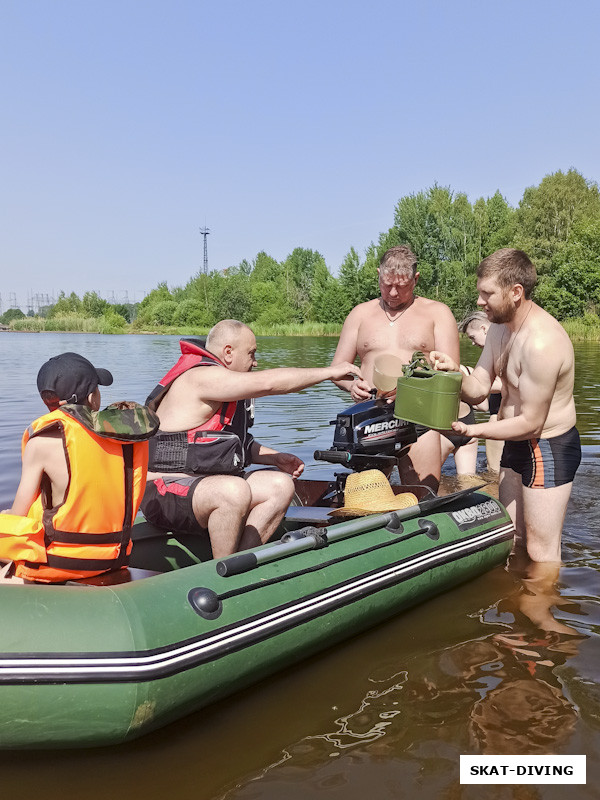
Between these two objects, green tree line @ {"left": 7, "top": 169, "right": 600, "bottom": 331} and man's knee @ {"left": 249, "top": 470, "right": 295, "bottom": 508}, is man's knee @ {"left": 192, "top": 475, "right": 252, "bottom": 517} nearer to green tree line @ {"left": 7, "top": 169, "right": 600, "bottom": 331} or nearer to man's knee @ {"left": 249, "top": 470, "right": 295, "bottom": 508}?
man's knee @ {"left": 249, "top": 470, "right": 295, "bottom": 508}

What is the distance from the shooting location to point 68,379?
9.53 feet

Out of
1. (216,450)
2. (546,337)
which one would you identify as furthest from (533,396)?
(216,450)

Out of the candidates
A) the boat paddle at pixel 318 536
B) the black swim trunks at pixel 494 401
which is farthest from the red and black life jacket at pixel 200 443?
the black swim trunks at pixel 494 401

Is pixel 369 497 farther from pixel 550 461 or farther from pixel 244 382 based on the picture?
pixel 244 382

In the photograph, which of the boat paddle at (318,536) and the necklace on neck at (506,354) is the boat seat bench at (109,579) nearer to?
the boat paddle at (318,536)

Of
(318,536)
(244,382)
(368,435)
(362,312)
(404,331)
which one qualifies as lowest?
(318,536)

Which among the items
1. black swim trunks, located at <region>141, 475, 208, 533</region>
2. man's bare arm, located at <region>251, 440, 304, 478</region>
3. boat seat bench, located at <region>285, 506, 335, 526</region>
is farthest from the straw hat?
black swim trunks, located at <region>141, 475, 208, 533</region>

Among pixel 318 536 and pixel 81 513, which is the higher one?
pixel 81 513

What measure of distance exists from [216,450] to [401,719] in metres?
1.44

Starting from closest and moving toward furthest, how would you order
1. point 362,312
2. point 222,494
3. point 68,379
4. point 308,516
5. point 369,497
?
1. point 68,379
2. point 222,494
3. point 308,516
4. point 369,497
5. point 362,312

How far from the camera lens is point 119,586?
2.73 m

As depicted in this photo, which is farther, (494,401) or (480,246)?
(480,246)

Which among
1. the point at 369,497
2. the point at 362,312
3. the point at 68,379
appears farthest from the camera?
the point at 362,312

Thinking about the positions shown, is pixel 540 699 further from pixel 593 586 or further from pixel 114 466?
pixel 114 466
